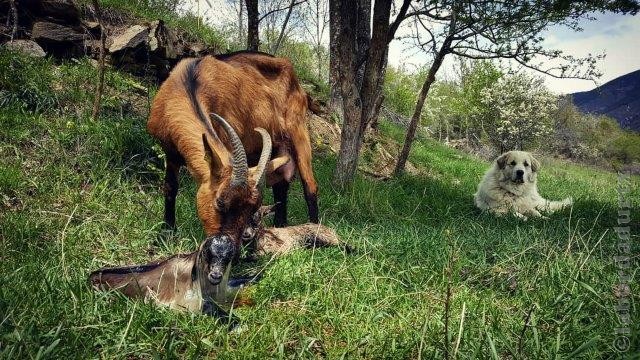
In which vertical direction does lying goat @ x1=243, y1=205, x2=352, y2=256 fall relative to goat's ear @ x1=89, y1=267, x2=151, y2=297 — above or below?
below

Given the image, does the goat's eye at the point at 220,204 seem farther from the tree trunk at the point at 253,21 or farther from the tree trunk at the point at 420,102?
the tree trunk at the point at 420,102

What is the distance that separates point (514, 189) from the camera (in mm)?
7480

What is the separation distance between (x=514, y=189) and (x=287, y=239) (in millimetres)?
5307

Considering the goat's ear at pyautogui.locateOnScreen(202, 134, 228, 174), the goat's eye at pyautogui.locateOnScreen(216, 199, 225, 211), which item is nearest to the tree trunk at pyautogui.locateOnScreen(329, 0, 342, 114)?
the goat's ear at pyautogui.locateOnScreen(202, 134, 228, 174)

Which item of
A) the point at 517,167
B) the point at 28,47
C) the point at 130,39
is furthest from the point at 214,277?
the point at 130,39

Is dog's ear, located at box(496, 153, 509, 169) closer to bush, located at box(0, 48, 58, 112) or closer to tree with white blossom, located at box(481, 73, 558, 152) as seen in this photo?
bush, located at box(0, 48, 58, 112)

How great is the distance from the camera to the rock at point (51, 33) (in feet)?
22.8

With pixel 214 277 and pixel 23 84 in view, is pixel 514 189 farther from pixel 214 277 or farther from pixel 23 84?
pixel 23 84

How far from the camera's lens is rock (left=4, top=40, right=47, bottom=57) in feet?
21.5

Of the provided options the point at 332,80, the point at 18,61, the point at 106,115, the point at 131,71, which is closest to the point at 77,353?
the point at 106,115

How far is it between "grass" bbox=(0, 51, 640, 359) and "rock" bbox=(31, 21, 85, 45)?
3.73 ft

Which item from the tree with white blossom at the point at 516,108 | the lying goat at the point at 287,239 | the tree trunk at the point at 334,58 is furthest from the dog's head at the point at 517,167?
the tree with white blossom at the point at 516,108

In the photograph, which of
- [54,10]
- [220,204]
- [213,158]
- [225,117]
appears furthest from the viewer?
[54,10]

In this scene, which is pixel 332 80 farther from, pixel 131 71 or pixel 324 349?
pixel 324 349
